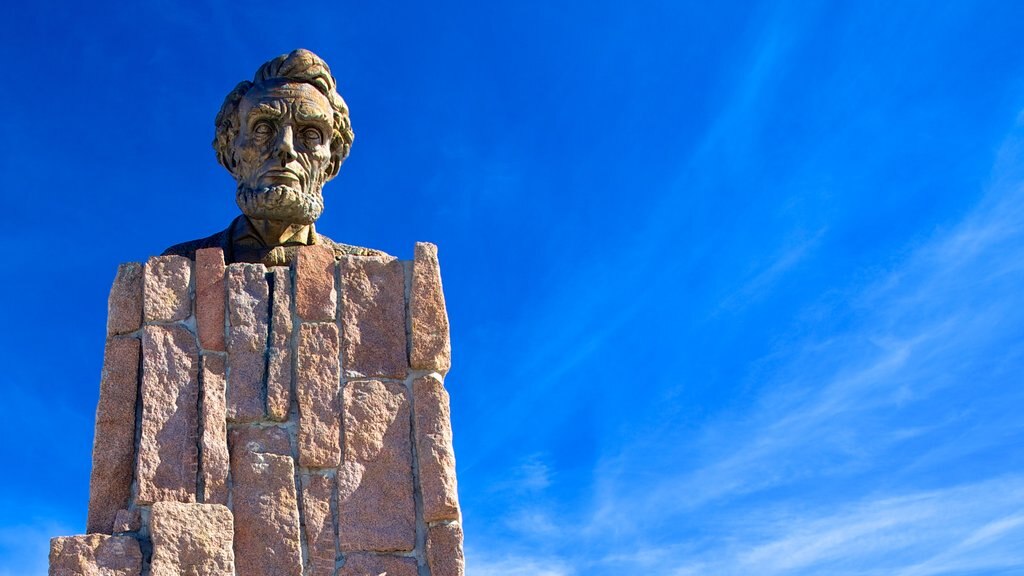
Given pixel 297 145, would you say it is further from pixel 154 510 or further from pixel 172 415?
pixel 154 510

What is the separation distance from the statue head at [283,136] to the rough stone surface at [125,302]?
41.2 inches

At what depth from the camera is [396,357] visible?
5172mm

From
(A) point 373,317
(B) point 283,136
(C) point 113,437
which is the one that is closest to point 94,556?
(C) point 113,437

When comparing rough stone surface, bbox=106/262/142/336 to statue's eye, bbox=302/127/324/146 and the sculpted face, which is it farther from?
statue's eye, bbox=302/127/324/146

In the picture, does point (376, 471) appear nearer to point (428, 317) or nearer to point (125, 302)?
point (428, 317)

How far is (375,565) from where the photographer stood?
4762 mm

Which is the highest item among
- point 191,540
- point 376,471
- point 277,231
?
point 277,231

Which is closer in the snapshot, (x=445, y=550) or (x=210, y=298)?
(x=445, y=550)

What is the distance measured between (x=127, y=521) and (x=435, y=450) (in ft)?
4.48

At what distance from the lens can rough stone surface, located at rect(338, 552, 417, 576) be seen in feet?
15.5

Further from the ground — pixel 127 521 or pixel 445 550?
pixel 127 521

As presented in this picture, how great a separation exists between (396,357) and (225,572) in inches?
49.4

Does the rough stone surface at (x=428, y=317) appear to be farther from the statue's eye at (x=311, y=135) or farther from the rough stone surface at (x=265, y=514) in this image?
the statue's eye at (x=311, y=135)

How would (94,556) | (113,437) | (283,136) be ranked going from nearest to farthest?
(94,556) → (113,437) → (283,136)
